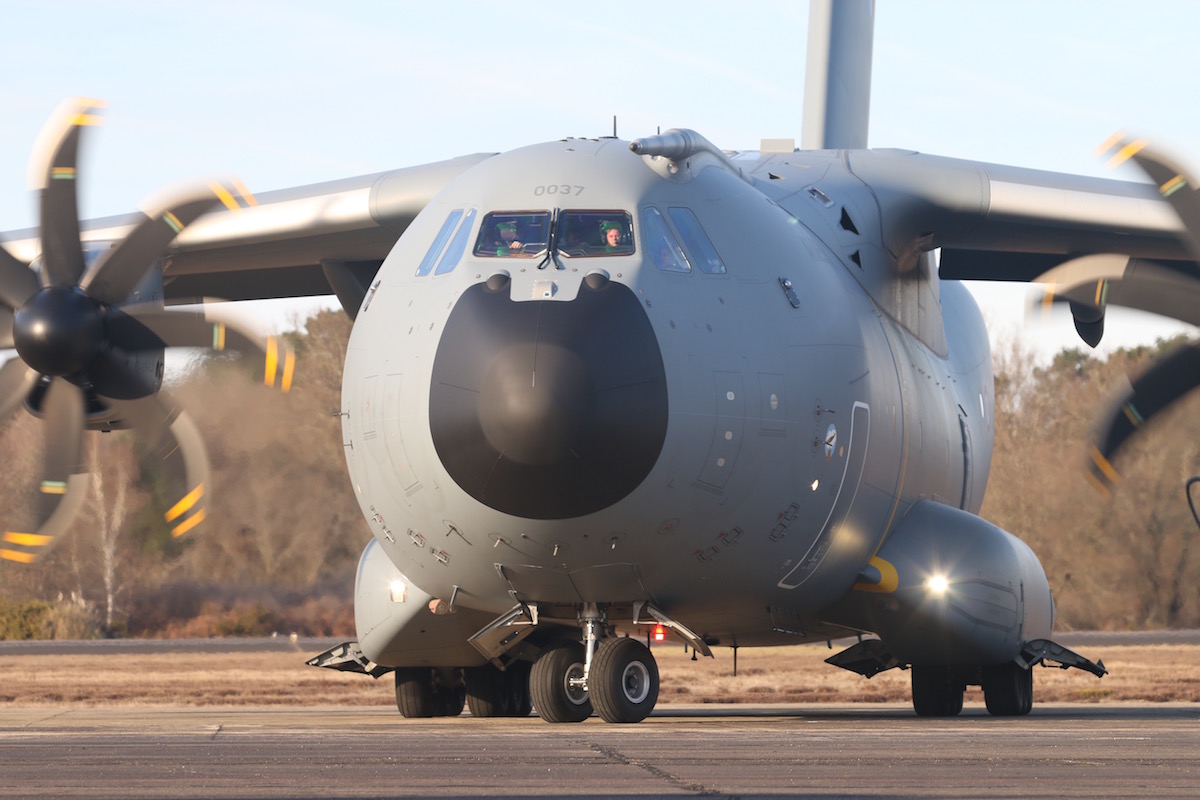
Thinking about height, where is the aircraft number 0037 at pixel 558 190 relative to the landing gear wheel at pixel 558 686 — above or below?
above

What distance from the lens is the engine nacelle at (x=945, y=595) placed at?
39.0ft

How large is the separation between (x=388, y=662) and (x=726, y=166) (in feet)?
14.8

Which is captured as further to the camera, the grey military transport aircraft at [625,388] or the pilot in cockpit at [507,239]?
the pilot in cockpit at [507,239]

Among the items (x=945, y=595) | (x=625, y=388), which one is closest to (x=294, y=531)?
A: (x=945, y=595)

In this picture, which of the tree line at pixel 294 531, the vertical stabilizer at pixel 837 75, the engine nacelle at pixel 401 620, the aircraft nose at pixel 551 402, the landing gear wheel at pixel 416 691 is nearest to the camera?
the aircraft nose at pixel 551 402

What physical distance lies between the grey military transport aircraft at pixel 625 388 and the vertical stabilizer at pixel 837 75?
296cm

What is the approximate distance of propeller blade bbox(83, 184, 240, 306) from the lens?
12516 mm

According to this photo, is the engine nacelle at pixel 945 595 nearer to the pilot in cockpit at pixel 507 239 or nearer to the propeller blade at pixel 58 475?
the pilot in cockpit at pixel 507 239

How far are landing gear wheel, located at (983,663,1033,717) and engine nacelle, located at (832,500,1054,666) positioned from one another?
13.8 inches

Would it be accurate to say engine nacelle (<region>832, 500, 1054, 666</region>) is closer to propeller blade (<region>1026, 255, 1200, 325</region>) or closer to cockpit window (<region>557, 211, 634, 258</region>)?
propeller blade (<region>1026, 255, 1200, 325</region>)

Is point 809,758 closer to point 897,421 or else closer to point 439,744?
point 439,744

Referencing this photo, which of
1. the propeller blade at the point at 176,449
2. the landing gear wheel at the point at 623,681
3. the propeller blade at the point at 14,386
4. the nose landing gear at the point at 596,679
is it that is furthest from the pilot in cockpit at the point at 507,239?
the propeller blade at the point at 14,386

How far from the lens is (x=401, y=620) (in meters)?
12.3

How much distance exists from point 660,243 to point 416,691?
16.9 ft
